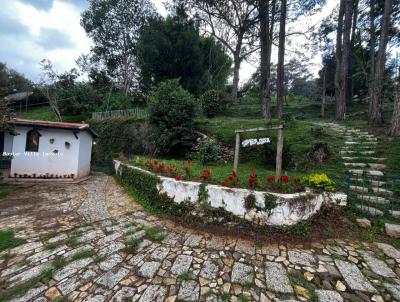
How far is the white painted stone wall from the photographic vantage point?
12.5 feet

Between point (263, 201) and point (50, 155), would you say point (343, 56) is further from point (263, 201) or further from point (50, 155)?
point (50, 155)

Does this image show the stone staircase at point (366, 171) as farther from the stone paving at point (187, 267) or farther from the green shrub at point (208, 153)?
the green shrub at point (208, 153)

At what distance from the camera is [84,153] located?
32.8 feet

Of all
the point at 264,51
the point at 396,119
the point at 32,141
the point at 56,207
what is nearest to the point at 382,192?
the point at 396,119

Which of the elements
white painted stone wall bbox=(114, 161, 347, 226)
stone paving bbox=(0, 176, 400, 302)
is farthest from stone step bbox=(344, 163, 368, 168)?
stone paving bbox=(0, 176, 400, 302)

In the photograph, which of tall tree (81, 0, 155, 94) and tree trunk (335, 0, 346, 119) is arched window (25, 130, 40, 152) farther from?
tree trunk (335, 0, 346, 119)

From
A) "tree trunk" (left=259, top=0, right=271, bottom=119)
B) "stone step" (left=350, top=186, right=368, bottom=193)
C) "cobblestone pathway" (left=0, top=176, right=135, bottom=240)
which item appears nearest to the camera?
"cobblestone pathway" (left=0, top=176, right=135, bottom=240)

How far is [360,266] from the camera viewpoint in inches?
118

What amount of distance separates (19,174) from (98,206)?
5.39 metres

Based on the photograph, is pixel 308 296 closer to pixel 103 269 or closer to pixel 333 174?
pixel 103 269

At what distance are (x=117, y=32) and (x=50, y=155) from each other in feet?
→ 66.5

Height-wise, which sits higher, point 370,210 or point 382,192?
point 382,192

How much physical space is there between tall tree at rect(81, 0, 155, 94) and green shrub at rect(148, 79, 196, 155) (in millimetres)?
15267

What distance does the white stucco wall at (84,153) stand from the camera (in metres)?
9.53
